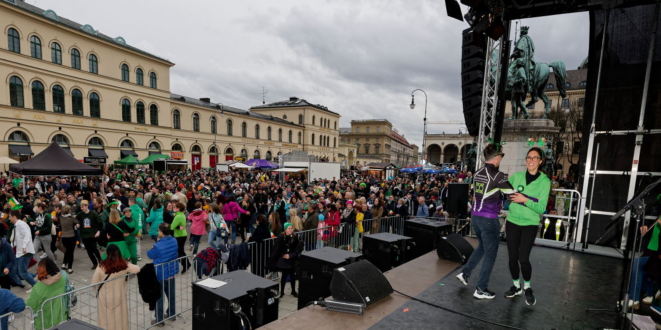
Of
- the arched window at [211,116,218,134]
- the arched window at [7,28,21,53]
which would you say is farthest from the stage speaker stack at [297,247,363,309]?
the arched window at [211,116,218,134]

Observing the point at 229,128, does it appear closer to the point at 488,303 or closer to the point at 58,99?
the point at 58,99

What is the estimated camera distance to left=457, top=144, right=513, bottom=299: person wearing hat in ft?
12.4

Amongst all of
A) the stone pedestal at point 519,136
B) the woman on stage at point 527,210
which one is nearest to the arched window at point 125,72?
the stone pedestal at point 519,136

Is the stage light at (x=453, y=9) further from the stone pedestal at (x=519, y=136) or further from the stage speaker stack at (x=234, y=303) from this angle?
the stone pedestal at (x=519, y=136)

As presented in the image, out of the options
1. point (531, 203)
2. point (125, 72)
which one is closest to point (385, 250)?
point (531, 203)

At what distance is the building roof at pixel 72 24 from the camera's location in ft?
91.2

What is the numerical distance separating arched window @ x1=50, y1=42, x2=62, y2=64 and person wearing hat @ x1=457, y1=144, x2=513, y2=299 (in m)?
39.5

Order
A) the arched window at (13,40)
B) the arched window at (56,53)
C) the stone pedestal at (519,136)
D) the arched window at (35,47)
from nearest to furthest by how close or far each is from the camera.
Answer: the stone pedestal at (519,136) → the arched window at (13,40) → the arched window at (35,47) → the arched window at (56,53)

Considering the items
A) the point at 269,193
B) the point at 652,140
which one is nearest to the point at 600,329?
the point at 652,140

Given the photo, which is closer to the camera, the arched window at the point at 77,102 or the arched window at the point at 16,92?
the arched window at the point at 16,92

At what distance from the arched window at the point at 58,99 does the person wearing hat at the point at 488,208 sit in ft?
127

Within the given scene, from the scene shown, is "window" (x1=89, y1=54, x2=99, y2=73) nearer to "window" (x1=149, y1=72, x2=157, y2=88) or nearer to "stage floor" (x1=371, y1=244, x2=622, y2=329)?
"window" (x1=149, y1=72, x2=157, y2=88)

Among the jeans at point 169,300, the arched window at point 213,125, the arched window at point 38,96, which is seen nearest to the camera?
the jeans at point 169,300

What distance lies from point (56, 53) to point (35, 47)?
164 centimetres
